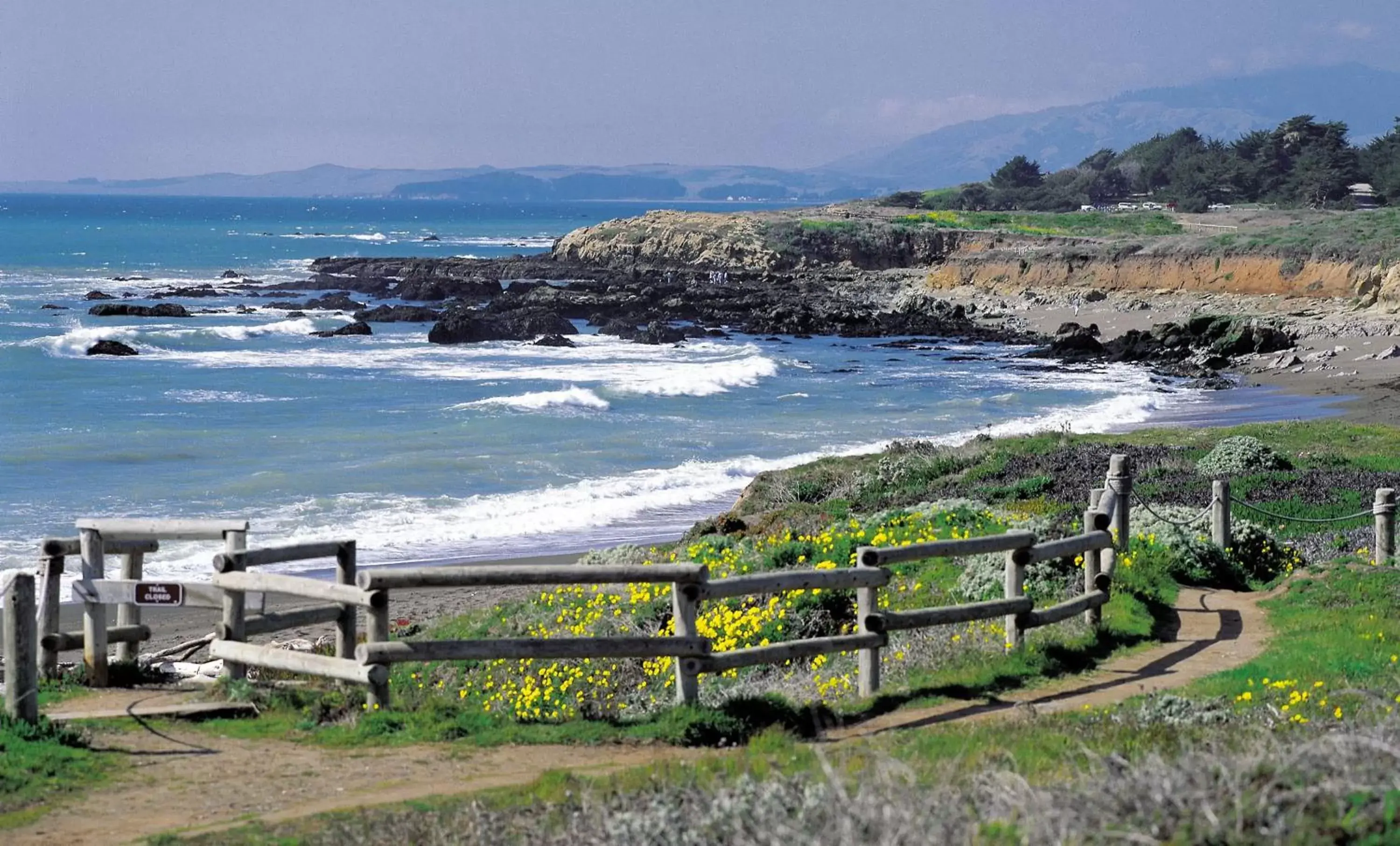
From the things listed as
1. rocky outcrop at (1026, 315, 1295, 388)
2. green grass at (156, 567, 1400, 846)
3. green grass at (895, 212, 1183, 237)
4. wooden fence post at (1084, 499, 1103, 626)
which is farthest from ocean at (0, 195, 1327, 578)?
green grass at (895, 212, 1183, 237)

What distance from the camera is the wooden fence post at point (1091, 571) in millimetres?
11992

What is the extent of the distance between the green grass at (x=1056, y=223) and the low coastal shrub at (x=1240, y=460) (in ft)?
212

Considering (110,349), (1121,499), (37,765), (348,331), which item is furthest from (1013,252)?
(37,765)

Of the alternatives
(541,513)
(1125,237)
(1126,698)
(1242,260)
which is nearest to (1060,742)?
(1126,698)

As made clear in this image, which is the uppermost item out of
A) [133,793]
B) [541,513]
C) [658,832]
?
[658,832]

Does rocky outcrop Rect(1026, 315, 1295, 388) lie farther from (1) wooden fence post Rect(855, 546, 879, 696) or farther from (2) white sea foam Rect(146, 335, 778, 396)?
(1) wooden fence post Rect(855, 546, 879, 696)

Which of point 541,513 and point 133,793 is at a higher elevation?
point 133,793

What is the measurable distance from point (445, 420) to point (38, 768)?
2877 cm

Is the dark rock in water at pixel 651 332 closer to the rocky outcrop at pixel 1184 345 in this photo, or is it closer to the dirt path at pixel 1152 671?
the rocky outcrop at pixel 1184 345

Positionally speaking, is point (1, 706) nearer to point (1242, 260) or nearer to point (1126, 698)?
point (1126, 698)

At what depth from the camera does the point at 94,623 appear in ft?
34.1

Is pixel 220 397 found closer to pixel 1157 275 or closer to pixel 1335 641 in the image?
pixel 1335 641

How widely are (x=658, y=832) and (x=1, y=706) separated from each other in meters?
5.44

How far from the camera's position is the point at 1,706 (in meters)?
9.09
